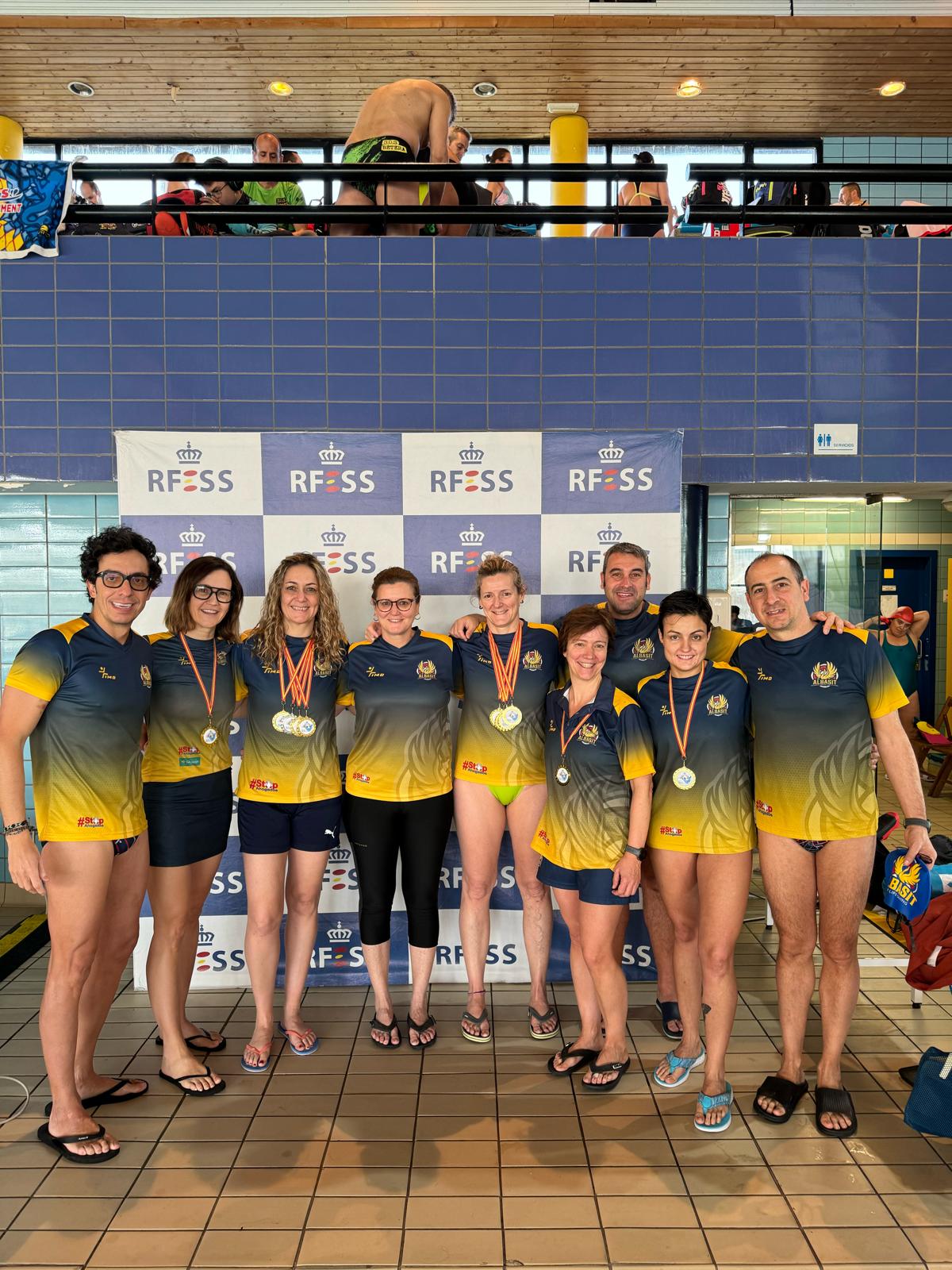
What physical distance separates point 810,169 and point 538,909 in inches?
142

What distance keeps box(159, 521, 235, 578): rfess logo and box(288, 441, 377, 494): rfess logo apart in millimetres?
438

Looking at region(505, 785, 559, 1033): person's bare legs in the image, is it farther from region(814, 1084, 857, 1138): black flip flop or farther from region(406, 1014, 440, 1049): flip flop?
region(814, 1084, 857, 1138): black flip flop

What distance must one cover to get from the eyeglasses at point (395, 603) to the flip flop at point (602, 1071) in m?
1.77

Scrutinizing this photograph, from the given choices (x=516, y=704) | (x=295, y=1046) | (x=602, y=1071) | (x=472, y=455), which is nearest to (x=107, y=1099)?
(x=295, y=1046)

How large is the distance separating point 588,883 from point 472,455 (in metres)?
1.96

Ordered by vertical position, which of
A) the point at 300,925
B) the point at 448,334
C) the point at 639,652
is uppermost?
the point at 448,334

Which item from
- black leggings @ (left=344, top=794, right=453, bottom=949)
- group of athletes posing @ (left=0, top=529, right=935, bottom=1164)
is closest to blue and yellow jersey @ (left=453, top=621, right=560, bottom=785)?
group of athletes posing @ (left=0, top=529, right=935, bottom=1164)

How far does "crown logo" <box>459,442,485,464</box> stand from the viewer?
370cm

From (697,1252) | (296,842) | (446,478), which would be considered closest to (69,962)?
(296,842)

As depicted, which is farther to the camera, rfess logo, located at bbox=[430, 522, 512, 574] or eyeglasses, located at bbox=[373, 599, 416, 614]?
rfess logo, located at bbox=[430, 522, 512, 574]

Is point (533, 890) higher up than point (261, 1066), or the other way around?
point (533, 890)

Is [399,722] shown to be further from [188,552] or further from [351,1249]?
[351,1249]

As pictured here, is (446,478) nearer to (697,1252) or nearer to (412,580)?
(412,580)

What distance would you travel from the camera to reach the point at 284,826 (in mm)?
3018
